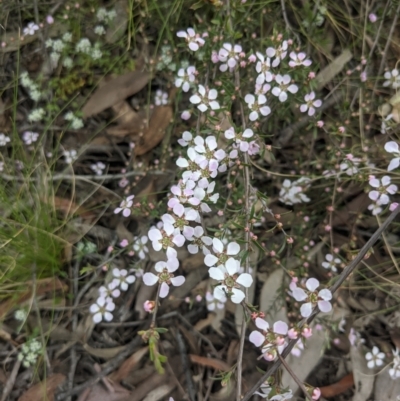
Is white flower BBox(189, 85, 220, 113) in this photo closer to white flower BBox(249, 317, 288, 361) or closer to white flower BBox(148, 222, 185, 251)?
white flower BBox(148, 222, 185, 251)

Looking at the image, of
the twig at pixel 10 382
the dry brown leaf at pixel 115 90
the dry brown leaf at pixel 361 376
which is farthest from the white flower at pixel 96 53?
the dry brown leaf at pixel 361 376

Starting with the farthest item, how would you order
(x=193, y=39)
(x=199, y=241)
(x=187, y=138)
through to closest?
(x=193, y=39) → (x=187, y=138) → (x=199, y=241)

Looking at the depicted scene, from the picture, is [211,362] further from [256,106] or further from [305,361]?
[256,106]

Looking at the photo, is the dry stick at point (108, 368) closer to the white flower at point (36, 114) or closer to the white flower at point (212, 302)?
the white flower at point (212, 302)

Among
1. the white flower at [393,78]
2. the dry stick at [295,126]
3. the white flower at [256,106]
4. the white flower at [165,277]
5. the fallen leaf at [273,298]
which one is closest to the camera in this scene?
the white flower at [165,277]

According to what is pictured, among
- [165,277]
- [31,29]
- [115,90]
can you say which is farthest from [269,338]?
[31,29]
